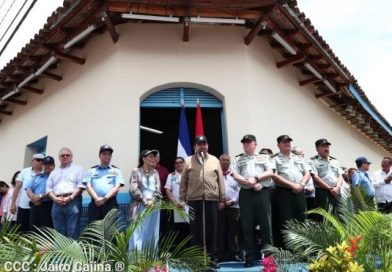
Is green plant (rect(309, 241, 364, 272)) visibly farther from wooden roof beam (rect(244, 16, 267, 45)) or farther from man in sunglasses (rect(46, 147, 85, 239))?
wooden roof beam (rect(244, 16, 267, 45))

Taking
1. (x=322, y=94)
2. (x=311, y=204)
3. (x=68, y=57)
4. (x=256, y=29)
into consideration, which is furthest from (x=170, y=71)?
(x=322, y=94)

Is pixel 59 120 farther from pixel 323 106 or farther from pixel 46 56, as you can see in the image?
pixel 323 106

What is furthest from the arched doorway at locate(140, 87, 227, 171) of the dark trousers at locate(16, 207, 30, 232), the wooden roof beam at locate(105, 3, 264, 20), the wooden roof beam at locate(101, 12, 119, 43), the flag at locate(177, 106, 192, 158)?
the dark trousers at locate(16, 207, 30, 232)

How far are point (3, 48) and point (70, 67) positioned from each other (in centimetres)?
226

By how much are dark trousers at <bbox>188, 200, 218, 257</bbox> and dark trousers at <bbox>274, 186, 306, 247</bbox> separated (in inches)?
36.2

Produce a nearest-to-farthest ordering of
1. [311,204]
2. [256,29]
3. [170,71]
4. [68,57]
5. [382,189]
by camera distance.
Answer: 1. [311,204]
2. [256,29]
3. [170,71]
4. [382,189]
5. [68,57]

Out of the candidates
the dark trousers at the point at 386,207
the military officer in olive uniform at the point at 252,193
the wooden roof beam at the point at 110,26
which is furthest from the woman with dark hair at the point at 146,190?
Answer: the dark trousers at the point at 386,207

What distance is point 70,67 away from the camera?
7621 mm

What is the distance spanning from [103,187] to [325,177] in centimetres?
310

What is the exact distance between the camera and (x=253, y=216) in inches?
193

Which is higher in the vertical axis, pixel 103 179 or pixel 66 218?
pixel 103 179

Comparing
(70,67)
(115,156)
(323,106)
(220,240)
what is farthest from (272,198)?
(70,67)

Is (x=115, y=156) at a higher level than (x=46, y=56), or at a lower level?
lower

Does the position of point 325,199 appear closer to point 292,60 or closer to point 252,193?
point 252,193
